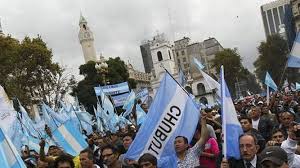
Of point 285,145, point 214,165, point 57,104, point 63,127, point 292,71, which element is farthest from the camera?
point 292,71

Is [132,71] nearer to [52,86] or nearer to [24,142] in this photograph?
[52,86]

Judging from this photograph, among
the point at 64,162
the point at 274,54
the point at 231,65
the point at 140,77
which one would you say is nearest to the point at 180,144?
the point at 64,162

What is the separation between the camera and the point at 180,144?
6.27m

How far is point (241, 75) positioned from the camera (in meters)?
85.7

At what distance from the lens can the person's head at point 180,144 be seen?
Result: 6.27 m

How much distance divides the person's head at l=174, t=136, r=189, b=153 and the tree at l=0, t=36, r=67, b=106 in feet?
106

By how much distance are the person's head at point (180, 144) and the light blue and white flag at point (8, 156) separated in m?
1.93

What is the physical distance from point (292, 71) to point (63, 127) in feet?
193

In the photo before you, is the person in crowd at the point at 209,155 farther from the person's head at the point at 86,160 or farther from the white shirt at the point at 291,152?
the person's head at the point at 86,160

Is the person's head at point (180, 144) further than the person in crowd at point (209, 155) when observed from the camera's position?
No

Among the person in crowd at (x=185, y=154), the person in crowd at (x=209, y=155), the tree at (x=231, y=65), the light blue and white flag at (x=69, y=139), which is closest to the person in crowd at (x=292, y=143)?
the person in crowd at (x=209, y=155)

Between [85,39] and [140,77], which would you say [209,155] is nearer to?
[85,39]

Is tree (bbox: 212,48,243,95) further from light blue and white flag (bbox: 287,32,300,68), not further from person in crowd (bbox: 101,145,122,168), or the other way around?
person in crowd (bbox: 101,145,122,168)

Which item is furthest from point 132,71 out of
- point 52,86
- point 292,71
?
point 52,86
